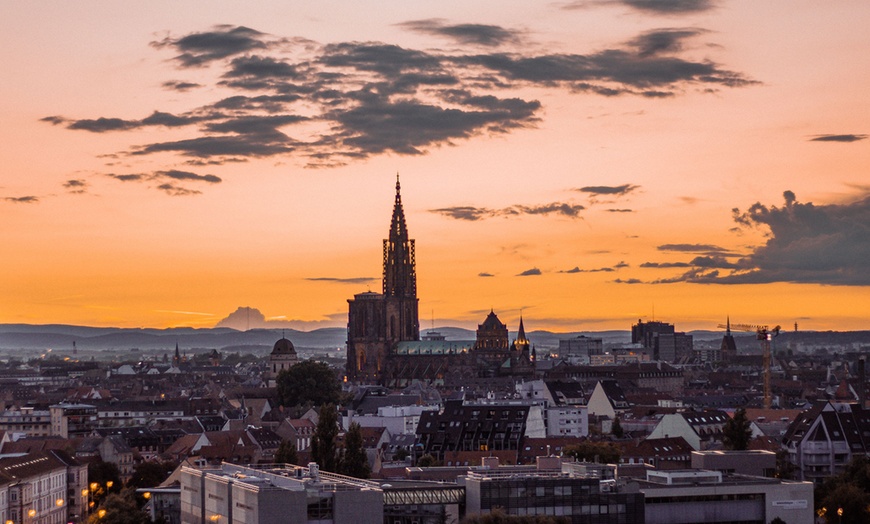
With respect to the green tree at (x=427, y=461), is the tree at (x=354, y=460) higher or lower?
higher

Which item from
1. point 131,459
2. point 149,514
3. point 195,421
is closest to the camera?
point 149,514

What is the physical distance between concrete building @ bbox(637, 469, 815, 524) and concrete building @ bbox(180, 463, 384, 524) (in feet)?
50.6

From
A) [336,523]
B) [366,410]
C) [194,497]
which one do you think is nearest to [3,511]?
[194,497]

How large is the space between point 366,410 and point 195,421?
67.7ft

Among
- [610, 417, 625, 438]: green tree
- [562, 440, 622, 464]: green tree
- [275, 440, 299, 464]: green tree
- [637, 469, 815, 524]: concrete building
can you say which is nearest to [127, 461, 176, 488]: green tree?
[275, 440, 299, 464]: green tree

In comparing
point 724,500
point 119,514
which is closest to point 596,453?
point 724,500

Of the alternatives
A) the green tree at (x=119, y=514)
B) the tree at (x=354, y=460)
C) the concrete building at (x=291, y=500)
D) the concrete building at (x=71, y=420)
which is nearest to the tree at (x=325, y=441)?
the tree at (x=354, y=460)

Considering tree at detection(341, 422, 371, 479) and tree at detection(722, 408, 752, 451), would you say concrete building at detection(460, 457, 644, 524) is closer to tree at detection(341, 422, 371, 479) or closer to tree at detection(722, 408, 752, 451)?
tree at detection(341, 422, 371, 479)

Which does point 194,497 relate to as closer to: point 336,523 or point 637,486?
point 336,523

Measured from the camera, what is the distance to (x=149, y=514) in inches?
4414

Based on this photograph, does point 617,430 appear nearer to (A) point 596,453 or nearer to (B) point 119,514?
(A) point 596,453

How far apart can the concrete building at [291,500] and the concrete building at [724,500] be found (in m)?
15.4

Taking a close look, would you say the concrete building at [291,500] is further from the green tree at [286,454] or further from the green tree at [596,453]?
the green tree at [596,453]

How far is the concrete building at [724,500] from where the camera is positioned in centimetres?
8962
